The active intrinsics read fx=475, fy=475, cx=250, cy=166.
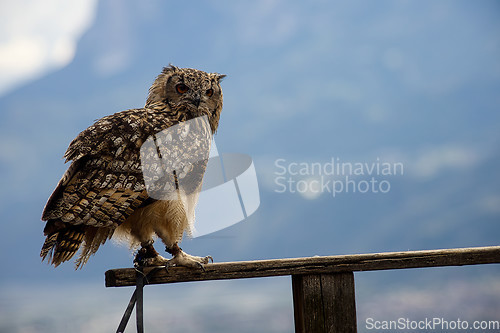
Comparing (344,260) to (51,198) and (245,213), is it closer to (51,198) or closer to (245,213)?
(245,213)

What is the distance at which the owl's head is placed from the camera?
1.88 m

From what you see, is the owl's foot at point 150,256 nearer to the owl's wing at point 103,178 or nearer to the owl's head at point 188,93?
the owl's wing at point 103,178

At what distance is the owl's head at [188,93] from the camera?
1882 millimetres

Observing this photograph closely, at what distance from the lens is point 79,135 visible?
1.75 metres

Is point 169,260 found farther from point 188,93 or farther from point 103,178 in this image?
point 188,93

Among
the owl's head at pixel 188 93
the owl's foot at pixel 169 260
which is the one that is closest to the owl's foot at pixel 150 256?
the owl's foot at pixel 169 260

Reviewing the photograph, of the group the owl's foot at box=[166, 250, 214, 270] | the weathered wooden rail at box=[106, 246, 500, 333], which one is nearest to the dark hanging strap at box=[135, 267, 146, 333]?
the weathered wooden rail at box=[106, 246, 500, 333]

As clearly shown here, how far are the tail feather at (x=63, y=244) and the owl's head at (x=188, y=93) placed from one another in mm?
568

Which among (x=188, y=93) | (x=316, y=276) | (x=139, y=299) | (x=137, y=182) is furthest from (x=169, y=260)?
(x=188, y=93)

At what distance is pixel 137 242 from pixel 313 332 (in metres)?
0.78

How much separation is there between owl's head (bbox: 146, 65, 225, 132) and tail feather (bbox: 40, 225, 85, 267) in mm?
568

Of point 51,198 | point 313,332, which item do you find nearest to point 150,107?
point 51,198

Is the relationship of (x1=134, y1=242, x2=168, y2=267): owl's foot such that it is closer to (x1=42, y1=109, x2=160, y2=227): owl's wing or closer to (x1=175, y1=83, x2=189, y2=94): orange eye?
(x1=42, y1=109, x2=160, y2=227): owl's wing

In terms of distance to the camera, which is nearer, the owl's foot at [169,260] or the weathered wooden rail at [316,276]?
the weathered wooden rail at [316,276]
